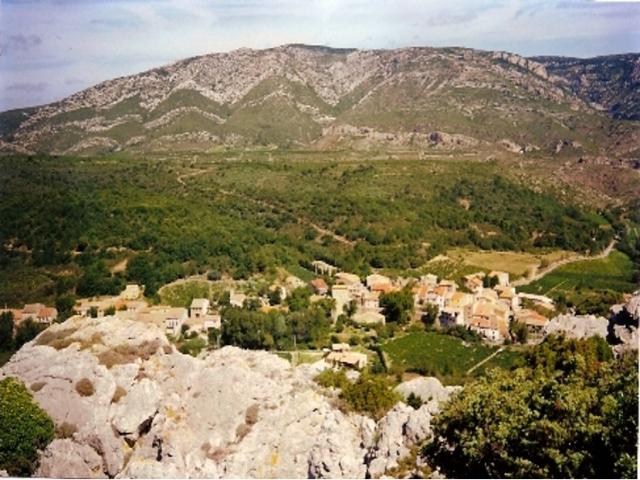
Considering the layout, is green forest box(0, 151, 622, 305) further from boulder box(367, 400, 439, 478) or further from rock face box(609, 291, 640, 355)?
boulder box(367, 400, 439, 478)

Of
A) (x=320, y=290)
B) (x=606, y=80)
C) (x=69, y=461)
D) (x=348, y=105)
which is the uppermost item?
(x=606, y=80)

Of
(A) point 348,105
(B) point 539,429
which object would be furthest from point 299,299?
(A) point 348,105

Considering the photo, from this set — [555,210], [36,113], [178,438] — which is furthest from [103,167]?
[178,438]

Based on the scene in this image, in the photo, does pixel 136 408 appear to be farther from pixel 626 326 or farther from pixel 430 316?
pixel 626 326

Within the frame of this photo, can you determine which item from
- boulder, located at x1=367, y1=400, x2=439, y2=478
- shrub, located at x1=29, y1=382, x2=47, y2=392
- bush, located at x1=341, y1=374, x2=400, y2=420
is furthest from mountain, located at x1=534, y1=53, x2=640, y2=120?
shrub, located at x1=29, y1=382, x2=47, y2=392

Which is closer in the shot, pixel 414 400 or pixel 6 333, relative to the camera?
pixel 414 400

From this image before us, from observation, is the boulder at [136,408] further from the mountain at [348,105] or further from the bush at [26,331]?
the mountain at [348,105]
